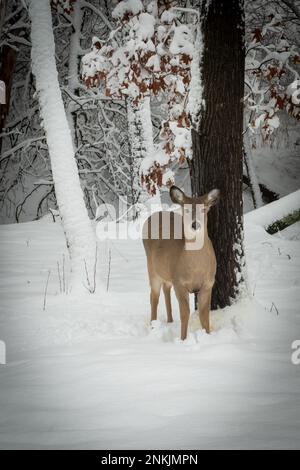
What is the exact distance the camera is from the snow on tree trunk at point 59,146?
23.5 feet

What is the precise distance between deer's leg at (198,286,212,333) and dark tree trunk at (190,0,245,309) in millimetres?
526

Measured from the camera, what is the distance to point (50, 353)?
16.0 ft

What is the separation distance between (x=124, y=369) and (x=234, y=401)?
1.01 meters

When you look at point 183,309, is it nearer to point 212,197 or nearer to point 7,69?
point 212,197

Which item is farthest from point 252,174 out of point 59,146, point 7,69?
point 59,146

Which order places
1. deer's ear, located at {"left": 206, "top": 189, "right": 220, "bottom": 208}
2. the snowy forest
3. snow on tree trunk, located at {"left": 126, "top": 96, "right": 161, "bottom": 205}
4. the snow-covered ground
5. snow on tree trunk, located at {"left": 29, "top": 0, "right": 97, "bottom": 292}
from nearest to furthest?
the snow-covered ground
the snowy forest
deer's ear, located at {"left": 206, "top": 189, "right": 220, "bottom": 208}
snow on tree trunk, located at {"left": 29, "top": 0, "right": 97, "bottom": 292}
snow on tree trunk, located at {"left": 126, "top": 96, "right": 161, "bottom": 205}

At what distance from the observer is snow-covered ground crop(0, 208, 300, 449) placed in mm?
3174

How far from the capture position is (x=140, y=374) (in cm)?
421

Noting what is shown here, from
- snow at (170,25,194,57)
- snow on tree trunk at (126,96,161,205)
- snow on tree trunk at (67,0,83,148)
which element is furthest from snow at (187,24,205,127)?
snow on tree trunk at (67,0,83,148)

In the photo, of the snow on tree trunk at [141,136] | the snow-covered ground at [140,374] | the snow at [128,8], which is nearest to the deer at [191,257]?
the snow-covered ground at [140,374]

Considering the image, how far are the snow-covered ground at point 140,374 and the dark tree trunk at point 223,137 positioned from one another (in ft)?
1.65

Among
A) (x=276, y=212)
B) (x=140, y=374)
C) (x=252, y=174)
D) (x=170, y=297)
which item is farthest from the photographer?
(x=252, y=174)

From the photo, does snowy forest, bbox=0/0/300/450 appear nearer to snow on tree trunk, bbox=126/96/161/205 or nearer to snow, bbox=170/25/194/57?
snow, bbox=170/25/194/57

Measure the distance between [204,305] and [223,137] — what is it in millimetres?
1673
